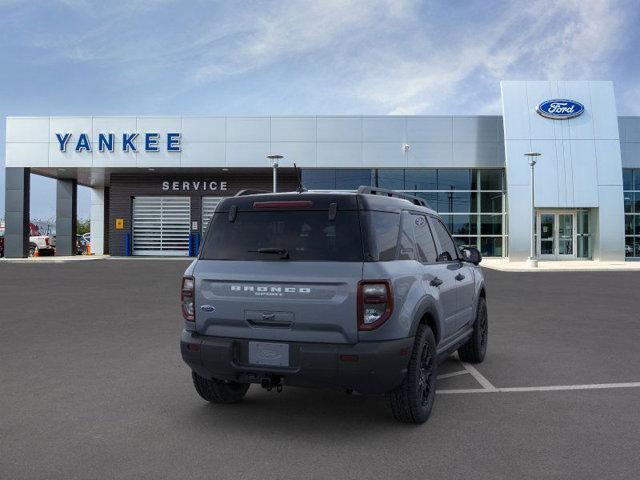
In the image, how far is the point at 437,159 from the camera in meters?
30.9

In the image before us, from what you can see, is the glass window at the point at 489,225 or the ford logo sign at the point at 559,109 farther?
the glass window at the point at 489,225

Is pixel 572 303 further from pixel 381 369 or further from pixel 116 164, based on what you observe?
pixel 116 164

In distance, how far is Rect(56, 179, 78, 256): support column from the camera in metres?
36.1

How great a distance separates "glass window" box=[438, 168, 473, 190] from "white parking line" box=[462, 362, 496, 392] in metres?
25.9

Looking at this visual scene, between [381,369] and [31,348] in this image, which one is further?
[31,348]

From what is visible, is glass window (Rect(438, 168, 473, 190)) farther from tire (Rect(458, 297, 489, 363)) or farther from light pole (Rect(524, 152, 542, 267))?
tire (Rect(458, 297, 489, 363))

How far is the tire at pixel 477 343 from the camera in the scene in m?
6.62

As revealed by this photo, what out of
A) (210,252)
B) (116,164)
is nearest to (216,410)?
(210,252)

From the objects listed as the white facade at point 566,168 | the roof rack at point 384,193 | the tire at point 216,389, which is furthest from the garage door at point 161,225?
the tire at point 216,389

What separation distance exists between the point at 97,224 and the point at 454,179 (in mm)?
23133

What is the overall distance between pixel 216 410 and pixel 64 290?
37.9 feet

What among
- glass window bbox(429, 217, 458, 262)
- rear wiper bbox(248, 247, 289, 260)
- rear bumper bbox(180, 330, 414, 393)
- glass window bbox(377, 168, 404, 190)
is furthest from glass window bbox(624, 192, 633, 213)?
rear wiper bbox(248, 247, 289, 260)

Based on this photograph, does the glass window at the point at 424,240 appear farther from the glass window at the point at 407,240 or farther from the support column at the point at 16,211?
the support column at the point at 16,211

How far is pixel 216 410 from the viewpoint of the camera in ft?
16.2
